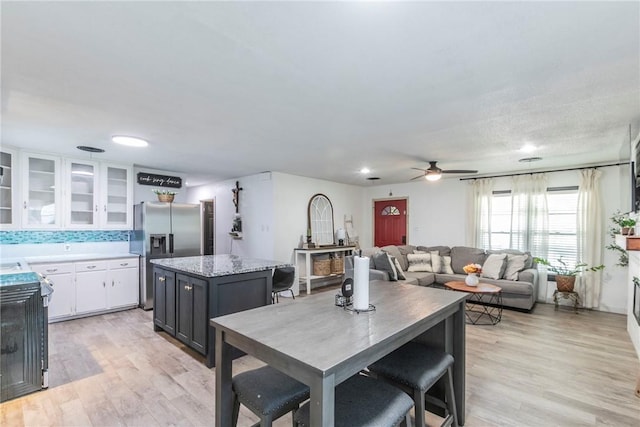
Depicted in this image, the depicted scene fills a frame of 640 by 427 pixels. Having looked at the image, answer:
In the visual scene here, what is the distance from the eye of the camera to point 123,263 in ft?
15.3

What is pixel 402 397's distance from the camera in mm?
1488

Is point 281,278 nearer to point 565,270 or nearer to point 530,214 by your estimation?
point 530,214

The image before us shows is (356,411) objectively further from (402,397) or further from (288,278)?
(288,278)

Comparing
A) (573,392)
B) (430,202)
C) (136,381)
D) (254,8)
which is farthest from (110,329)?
(430,202)

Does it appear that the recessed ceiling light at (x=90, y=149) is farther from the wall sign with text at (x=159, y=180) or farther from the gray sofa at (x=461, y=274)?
the gray sofa at (x=461, y=274)

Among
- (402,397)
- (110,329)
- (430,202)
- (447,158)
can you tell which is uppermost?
(447,158)

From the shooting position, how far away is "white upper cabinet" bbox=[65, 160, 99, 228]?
4.54 metres

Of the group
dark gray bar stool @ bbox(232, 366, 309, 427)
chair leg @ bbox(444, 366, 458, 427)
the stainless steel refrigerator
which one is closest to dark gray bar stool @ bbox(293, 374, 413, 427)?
dark gray bar stool @ bbox(232, 366, 309, 427)

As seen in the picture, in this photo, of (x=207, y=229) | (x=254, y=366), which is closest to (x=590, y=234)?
(x=254, y=366)

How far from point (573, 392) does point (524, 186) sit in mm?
3937

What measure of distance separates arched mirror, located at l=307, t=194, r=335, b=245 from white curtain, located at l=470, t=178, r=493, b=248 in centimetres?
298

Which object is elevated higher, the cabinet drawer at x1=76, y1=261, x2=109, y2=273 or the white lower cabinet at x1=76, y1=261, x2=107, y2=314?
the cabinet drawer at x1=76, y1=261, x2=109, y2=273

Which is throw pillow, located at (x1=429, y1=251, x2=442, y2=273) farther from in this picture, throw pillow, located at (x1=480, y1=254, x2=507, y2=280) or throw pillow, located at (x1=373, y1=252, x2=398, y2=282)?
throw pillow, located at (x1=373, y1=252, x2=398, y2=282)

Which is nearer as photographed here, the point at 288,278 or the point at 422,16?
the point at 422,16
